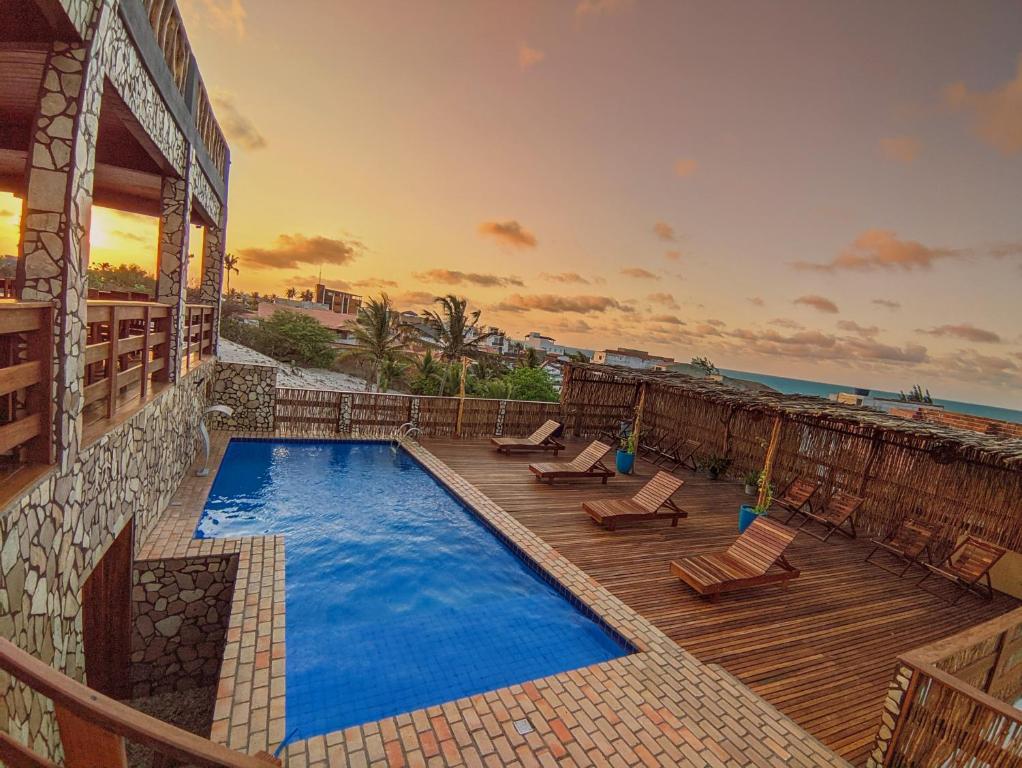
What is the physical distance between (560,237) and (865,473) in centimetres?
1438

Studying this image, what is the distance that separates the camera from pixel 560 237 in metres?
20.1

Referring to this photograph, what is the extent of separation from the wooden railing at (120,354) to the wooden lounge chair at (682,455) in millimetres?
11392

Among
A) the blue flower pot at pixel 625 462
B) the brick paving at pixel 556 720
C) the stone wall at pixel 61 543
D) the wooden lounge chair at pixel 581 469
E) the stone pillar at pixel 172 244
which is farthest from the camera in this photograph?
the blue flower pot at pixel 625 462

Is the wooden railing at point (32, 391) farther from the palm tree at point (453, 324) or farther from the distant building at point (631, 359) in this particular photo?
the distant building at point (631, 359)

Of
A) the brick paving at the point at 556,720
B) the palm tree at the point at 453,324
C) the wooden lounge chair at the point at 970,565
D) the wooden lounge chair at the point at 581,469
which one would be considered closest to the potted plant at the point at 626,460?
the wooden lounge chair at the point at 581,469

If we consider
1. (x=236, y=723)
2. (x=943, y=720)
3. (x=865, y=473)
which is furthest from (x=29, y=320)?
(x=865, y=473)

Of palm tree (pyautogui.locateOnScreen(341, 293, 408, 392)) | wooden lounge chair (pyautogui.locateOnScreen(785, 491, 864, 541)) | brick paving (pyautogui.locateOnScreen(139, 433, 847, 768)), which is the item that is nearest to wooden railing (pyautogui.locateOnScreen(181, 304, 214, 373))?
brick paving (pyautogui.locateOnScreen(139, 433, 847, 768))

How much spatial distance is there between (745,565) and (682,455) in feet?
23.0

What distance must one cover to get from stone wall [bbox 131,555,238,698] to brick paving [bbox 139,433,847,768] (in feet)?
2.74

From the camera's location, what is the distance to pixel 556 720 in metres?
3.76

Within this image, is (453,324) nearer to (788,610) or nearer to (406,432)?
(406,432)

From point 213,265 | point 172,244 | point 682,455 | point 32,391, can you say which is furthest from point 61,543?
point 682,455

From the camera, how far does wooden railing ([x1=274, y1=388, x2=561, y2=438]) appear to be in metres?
12.0

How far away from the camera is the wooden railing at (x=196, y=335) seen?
8859 millimetres
